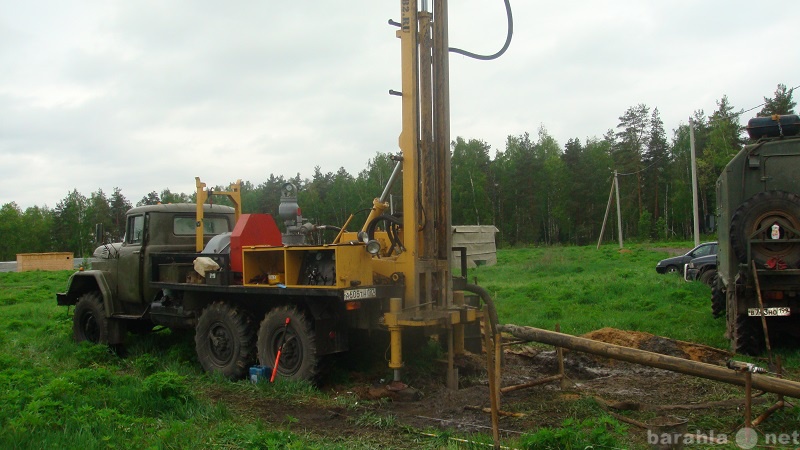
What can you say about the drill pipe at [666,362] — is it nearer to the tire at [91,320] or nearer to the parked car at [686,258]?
the tire at [91,320]

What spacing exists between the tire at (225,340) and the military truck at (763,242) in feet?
21.7

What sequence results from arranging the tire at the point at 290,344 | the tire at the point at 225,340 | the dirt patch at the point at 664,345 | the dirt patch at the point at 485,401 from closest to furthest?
the dirt patch at the point at 485,401 < the tire at the point at 290,344 < the tire at the point at 225,340 < the dirt patch at the point at 664,345

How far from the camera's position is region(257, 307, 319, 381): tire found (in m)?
7.54

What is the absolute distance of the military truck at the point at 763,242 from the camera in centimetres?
890

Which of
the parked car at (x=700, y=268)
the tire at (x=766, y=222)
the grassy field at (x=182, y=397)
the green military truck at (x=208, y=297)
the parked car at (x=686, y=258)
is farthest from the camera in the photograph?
the parked car at (x=686, y=258)

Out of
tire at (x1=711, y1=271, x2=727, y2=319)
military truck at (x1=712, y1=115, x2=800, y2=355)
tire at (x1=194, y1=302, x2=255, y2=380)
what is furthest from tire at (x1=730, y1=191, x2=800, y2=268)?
tire at (x1=194, y1=302, x2=255, y2=380)

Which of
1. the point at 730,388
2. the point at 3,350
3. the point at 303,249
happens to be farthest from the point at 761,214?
the point at 3,350

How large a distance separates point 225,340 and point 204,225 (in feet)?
9.44

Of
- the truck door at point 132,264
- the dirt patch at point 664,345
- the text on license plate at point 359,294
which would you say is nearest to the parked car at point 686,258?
the dirt patch at point 664,345

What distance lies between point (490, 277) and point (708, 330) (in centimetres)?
1194

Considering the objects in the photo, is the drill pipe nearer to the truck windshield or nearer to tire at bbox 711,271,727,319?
the truck windshield

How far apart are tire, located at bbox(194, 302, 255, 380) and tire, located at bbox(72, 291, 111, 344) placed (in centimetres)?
272

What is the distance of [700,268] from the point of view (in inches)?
713

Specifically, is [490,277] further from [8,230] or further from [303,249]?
[8,230]
